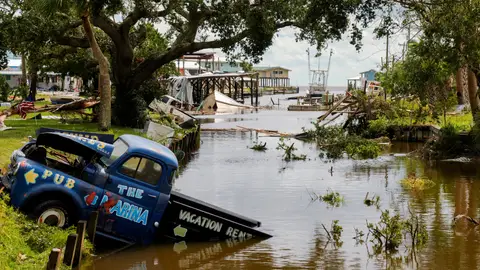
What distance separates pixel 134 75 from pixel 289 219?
889 inches

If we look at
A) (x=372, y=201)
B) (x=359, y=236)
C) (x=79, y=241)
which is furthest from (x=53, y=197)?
(x=372, y=201)

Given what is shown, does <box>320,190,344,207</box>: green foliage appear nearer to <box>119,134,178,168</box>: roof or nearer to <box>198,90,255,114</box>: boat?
<box>119,134,178,168</box>: roof

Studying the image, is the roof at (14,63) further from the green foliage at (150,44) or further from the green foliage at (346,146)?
the green foliage at (346,146)

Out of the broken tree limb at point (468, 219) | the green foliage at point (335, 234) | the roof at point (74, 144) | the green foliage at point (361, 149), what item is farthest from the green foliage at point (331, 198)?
the green foliage at point (361, 149)

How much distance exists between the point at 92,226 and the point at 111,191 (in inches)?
34.3

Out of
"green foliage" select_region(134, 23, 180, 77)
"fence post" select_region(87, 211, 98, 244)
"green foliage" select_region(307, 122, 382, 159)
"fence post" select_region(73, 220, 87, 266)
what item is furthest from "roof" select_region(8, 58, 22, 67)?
"fence post" select_region(73, 220, 87, 266)

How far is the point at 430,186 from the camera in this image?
82.3 ft

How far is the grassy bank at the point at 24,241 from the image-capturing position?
10656mm

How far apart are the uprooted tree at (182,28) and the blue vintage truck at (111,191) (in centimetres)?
1593

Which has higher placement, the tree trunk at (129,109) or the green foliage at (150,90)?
the green foliage at (150,90)

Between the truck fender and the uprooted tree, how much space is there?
1755 centimetres

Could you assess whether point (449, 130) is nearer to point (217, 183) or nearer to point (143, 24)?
point (217, 183)

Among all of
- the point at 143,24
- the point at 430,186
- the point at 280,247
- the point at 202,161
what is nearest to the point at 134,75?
the point at 143,24

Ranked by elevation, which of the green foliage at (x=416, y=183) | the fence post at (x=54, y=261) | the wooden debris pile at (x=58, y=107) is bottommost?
the green foliage at (x=416, y=183)
